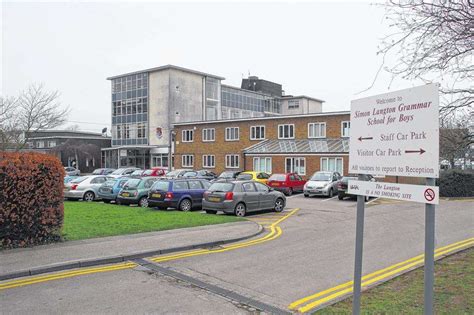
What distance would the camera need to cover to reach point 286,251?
30.8ft

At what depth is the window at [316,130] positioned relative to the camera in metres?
38.5

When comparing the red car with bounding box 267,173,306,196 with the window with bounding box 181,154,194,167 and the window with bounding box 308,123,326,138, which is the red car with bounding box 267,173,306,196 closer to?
the window with bounding box 308,123,326,138

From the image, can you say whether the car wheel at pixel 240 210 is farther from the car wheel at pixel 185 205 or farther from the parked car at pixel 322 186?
the parked car at pixel 322 186

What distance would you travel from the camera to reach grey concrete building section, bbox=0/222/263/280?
756cm

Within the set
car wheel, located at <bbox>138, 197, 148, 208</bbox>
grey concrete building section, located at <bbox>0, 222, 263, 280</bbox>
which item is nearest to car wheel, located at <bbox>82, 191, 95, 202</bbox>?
car wheel, located at <bbox>138, 197, 148, 208</bbox>

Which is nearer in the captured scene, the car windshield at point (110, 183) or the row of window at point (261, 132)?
the car windshield at point (110, 183)

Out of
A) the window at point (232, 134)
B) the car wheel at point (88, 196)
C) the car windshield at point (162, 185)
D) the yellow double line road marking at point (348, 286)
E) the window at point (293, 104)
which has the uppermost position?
the window at point (293, 104)

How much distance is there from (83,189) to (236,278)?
17694 mm

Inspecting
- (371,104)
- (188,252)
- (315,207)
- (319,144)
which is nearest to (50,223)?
(188,252)

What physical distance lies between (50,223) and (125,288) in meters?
4.21

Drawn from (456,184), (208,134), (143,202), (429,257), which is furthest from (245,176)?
→ (429,257)

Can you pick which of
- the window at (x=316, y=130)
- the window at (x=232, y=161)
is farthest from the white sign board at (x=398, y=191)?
the window at (x=232, y=161)

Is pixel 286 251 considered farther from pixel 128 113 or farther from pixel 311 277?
pixel 128 113

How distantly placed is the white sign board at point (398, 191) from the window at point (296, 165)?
31781mm
